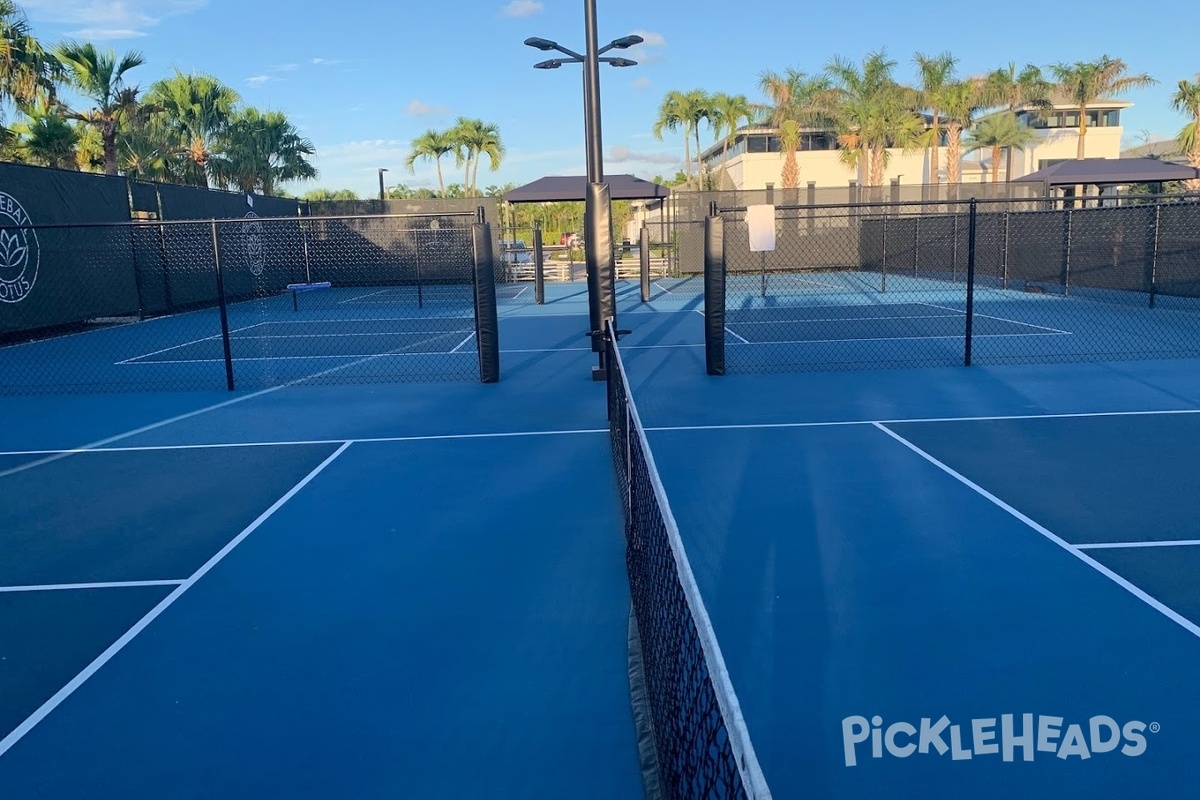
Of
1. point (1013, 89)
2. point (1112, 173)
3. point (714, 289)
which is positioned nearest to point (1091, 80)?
point (1013, 89)

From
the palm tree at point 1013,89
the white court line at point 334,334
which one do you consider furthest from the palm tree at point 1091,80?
the white court line at point 334,334

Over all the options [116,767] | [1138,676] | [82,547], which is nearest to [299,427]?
[82,547]

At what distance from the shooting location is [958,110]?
142 ft

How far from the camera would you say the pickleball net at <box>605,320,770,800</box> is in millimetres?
1857

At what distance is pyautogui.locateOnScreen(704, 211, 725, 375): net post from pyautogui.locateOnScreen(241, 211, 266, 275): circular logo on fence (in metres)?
20.2

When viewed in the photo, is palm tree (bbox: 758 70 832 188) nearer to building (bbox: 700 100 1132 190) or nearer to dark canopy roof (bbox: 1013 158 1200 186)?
building (bbox: 700 100 1132 190)

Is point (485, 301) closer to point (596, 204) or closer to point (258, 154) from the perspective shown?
point (596, 204)

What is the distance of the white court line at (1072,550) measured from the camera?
14.0ft

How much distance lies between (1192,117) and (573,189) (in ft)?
76.8

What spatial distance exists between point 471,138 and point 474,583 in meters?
58.1

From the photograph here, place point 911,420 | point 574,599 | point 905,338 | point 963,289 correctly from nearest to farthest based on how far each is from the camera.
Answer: point 574,599 < point 911,420 < point 905,338 < point 963,289

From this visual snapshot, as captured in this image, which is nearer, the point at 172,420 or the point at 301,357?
the point at 172,420

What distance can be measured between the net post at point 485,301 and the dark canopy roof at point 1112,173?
19277mm

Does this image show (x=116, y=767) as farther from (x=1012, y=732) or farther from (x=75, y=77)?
(x=75, y=77)
